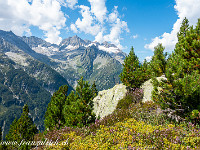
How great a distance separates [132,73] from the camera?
2256 cm

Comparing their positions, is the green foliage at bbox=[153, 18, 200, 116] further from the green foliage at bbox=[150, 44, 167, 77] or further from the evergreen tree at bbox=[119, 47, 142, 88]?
the evergreen tree at bbox=[119, 47, 142, 88]

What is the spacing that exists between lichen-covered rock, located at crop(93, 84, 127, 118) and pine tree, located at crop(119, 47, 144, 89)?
117 inches

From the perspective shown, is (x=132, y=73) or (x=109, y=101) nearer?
(x=132, y=73)

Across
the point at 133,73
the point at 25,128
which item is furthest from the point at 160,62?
the point at 25,128

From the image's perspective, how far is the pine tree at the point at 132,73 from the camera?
22.6m


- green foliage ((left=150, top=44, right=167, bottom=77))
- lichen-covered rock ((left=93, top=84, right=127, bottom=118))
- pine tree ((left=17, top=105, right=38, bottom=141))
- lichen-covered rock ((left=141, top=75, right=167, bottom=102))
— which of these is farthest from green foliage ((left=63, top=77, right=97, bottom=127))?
green foliage ((left=150, top=44, right=167, bottom=77))

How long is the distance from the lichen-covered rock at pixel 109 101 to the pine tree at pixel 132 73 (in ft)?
9.77

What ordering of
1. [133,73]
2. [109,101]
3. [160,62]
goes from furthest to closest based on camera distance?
[109,101] < [133,73] < [160,62]

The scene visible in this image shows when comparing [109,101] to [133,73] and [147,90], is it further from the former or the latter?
[147,90]

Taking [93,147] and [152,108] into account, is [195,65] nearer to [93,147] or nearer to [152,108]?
[152,108]

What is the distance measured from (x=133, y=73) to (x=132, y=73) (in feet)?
0.57

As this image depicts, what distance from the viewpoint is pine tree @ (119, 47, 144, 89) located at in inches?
891

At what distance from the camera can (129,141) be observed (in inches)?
275

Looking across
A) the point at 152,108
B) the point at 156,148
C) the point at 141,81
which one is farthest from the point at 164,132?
the point at 141,81
